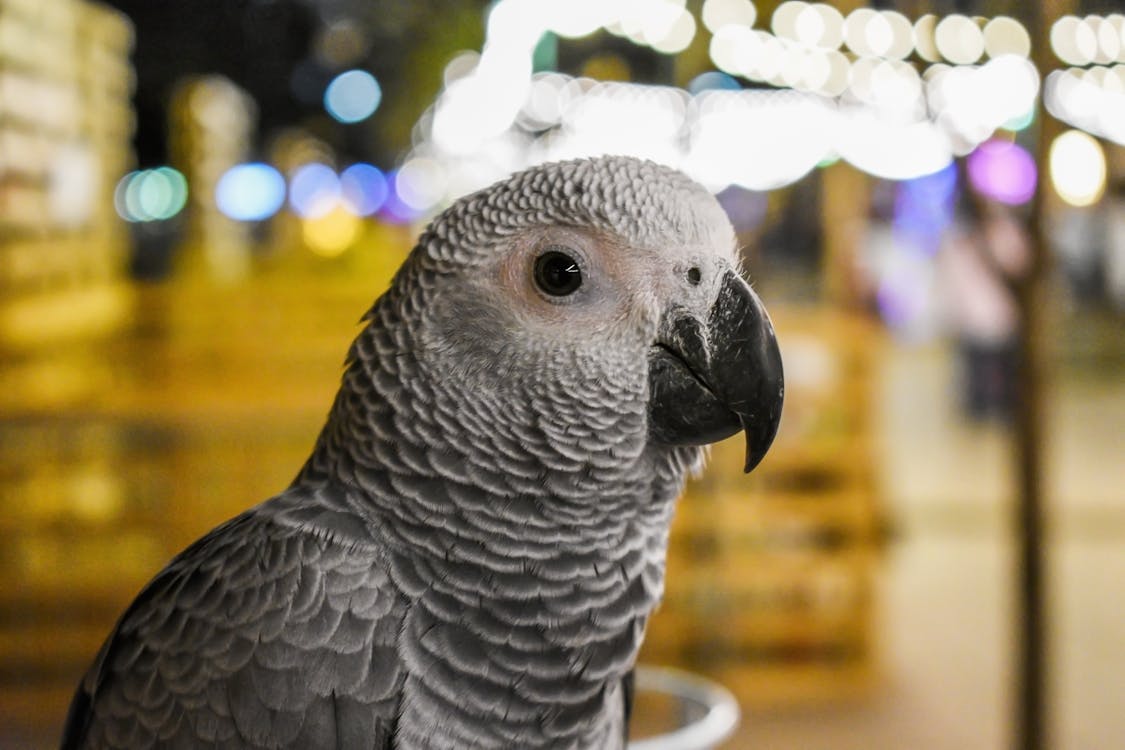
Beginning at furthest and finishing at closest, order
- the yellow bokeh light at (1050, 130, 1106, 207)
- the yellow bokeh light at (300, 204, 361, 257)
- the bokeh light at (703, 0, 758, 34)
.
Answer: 1. the yellow bokeh light at (300, 204, 361, 257)
2. the yellow bokeh light at (1050, 130, 1106, 207)
3. the bokeh light at (703, 0, 758, 34)

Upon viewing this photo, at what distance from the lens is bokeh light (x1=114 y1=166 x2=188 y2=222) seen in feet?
14.9

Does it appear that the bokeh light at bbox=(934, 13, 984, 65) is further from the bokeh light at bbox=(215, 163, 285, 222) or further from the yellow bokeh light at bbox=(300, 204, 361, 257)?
the bokeh light at bbox=(215, 163, 285, 222)

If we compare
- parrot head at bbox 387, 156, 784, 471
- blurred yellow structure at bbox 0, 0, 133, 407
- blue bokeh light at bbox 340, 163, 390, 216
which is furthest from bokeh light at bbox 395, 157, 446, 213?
parrot head at bbox 387, 156, 784, 471

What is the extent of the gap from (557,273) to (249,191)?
5621mm


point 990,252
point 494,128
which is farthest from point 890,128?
point 990,252

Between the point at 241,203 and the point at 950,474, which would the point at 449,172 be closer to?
the point at 241,203

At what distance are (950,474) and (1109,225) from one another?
4.59m

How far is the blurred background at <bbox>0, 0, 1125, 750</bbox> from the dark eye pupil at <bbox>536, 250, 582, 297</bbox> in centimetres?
73

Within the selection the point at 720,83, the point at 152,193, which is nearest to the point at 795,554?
the point at 720,83

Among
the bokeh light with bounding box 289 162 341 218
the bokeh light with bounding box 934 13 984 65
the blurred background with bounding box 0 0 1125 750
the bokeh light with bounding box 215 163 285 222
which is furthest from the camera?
the bokeh light with bounding box 289 162 341 218

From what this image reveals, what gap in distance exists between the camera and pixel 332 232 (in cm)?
462

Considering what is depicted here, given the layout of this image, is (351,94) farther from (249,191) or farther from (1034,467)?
(249,191)

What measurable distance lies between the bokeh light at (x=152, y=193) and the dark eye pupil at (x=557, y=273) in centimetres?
397

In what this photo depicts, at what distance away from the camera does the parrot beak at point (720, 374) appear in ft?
2.49
